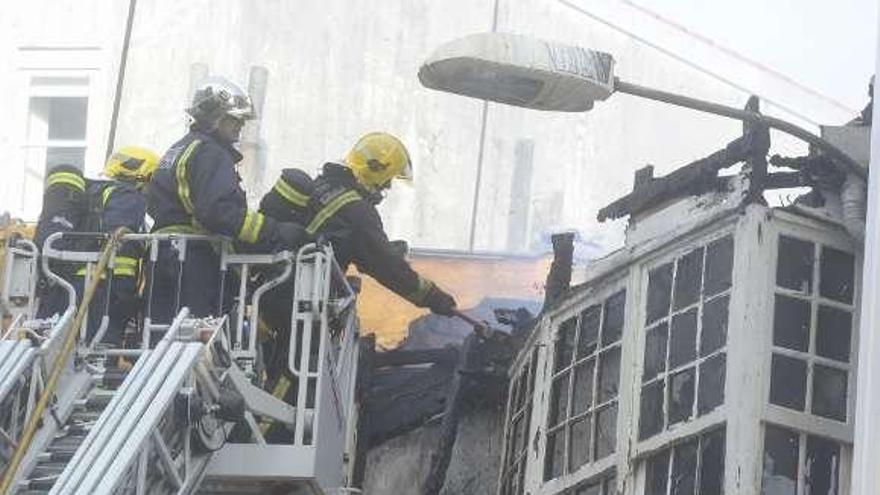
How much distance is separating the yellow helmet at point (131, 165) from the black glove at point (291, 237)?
4.31 ft

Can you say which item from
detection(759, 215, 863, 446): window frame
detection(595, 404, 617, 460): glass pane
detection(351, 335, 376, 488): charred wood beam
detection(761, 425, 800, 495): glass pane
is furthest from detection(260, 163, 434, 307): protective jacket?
detection(761, 425, 800, 495): glass pane

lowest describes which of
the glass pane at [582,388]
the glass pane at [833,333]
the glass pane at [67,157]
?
the glass pane at [582,388]

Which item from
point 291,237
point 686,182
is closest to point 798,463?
point 686,182

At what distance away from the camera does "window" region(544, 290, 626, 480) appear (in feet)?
29.6

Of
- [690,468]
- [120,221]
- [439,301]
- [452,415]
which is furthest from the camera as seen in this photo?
[452,415]

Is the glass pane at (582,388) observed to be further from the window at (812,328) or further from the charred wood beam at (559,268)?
the window at (812,328)

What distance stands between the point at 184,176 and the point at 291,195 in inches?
30.6

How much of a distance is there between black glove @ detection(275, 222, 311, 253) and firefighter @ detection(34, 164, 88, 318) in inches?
53.3

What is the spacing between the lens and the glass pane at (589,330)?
9.27 m

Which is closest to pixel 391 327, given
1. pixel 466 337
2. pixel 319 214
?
pixel 466 337

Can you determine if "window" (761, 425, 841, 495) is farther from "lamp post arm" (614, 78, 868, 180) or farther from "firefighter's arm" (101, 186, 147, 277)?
"firefighter's arm" (101, 186, 147, 277)

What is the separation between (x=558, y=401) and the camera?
9406mm

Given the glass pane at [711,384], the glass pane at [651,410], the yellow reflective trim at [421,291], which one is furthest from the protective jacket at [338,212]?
the glass pane at [711,384]

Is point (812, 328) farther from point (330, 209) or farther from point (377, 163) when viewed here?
point (377, 163)
